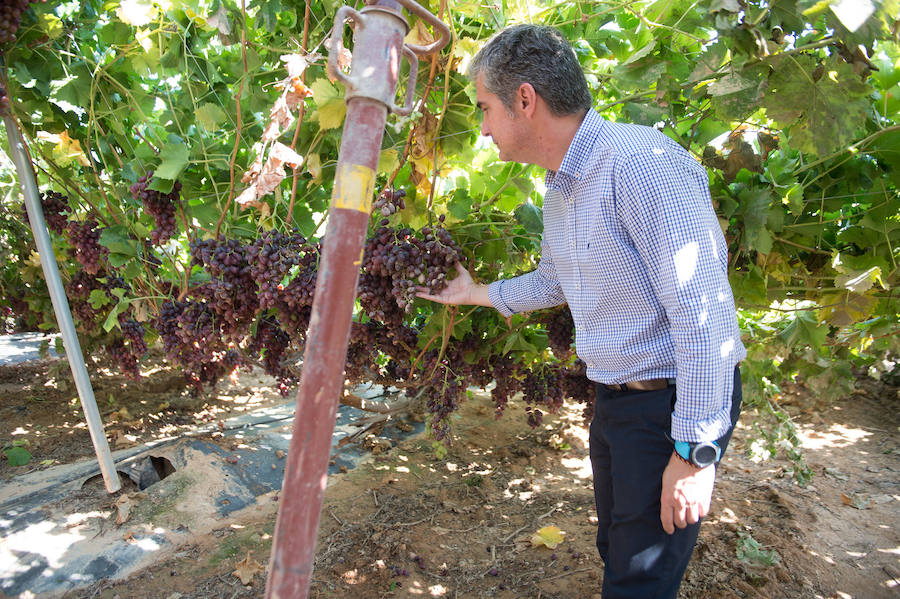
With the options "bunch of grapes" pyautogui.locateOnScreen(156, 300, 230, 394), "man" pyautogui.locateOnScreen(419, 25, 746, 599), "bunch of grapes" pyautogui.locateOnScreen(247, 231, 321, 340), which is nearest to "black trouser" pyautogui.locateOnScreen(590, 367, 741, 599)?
"man" pyautogui.locateOnScreen(419, 25, 746, 599)

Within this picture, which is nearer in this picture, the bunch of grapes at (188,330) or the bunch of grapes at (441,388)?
the bunch of grapes at (188,330)

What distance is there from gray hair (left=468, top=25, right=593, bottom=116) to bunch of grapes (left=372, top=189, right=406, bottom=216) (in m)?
0.60

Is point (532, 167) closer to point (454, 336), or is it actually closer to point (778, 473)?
point (454, 336)

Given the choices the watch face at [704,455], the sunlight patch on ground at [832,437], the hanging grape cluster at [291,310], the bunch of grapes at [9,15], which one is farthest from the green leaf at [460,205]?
the sunlight patch on ground at [832,437]

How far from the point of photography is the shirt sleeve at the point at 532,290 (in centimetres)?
226

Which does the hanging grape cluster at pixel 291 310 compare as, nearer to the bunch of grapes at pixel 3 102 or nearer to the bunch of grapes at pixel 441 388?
the bunch of grapes at pixel 441 388

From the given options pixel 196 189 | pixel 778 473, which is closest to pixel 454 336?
pixel 196 189

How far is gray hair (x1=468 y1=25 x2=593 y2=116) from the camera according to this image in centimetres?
171

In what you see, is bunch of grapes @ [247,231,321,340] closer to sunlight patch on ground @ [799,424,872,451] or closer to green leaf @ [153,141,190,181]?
green leaf @ [153,141,190,181]

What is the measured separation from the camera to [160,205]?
8.50 feet

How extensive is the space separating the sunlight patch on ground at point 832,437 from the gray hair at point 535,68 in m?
5.12

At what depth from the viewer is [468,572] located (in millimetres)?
3119

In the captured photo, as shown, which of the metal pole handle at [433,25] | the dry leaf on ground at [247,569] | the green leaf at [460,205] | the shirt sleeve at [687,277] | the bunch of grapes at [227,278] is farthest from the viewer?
the dry leaf on ground at [247,569]

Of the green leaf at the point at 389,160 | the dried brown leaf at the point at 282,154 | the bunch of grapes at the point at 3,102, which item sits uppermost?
the bunch of grapes at the point at 3,102
